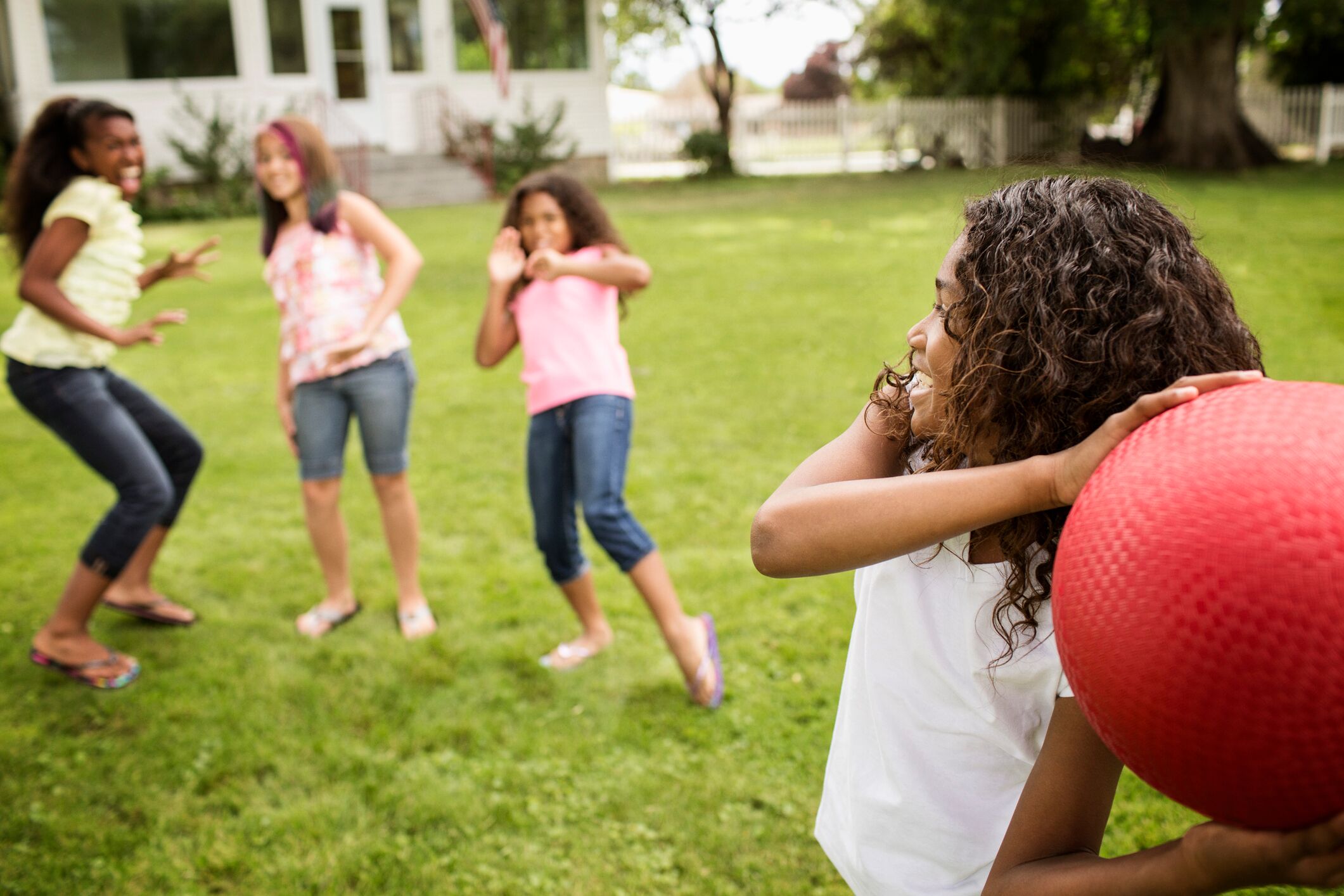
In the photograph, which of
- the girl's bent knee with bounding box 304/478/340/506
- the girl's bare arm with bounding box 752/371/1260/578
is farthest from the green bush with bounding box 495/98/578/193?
the girl's bare arm with bounding box 752/371/1260/578

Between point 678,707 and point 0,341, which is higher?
point 0,341

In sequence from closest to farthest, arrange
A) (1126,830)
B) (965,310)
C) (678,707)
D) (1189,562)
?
1. (1189,562)
2. (965,310)
3. (1126,830)
4. (678,707)

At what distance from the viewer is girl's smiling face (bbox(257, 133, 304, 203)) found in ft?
13.1

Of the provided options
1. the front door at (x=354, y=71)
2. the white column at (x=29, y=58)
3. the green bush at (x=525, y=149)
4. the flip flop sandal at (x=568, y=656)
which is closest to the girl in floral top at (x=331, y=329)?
the flip flop sandal at (x=568, y=656)

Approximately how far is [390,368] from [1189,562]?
364 centimetres

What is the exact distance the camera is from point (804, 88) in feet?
161

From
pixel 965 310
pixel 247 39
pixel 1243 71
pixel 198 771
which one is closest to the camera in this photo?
pixel 965 310

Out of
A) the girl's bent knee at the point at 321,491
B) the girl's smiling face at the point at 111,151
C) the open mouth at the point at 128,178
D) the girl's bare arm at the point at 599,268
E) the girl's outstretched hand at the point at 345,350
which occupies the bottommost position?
the girl's bent knee at the point at 321,491

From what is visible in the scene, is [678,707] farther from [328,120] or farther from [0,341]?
[328,120]

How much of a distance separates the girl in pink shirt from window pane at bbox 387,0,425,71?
1820cm

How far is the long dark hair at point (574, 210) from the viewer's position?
3873mm

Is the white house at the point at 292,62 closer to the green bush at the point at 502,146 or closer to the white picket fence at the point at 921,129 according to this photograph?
the green bush at the point at 502,146

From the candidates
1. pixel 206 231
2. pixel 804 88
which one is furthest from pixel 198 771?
pixel 804 88

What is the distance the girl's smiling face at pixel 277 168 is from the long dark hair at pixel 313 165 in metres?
0.01
